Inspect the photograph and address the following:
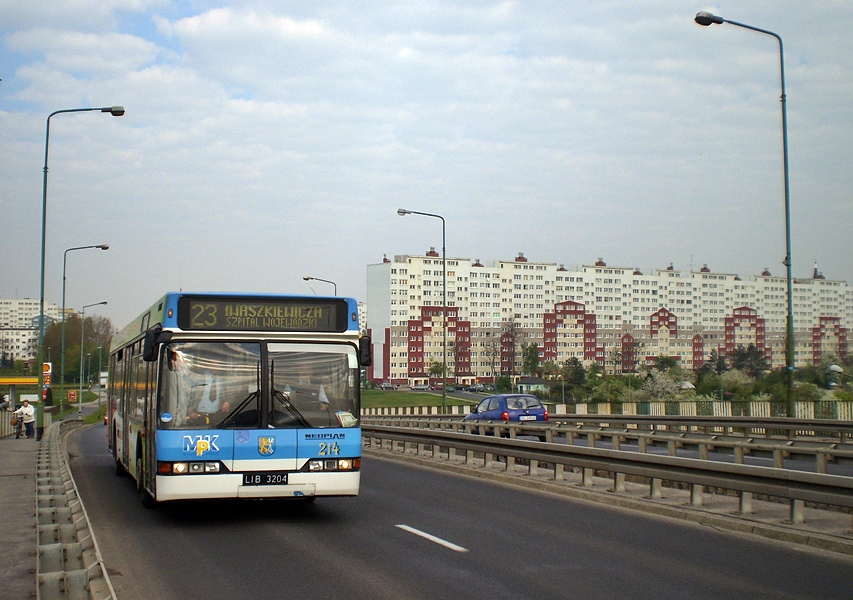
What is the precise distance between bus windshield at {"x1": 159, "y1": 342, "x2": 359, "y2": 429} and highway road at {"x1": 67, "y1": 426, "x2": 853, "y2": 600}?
1.34m

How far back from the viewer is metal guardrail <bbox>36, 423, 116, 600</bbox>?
6.70 m

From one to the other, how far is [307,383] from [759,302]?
111m

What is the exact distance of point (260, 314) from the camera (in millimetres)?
11531

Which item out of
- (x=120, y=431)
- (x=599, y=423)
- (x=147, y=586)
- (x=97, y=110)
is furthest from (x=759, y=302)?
(x=147, y=586)

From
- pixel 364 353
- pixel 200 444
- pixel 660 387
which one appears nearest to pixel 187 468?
pixel 200 444

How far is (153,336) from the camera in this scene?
11.0 meters

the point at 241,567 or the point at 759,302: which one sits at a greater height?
the point at 759,302

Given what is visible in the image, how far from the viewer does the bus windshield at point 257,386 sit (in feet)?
35.8

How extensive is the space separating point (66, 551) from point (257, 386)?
3478 mm

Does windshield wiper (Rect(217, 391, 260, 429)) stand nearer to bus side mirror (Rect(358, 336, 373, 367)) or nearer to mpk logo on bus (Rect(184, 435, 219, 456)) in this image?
mpk logo on bus (Rect(184, 435, 219, 456))

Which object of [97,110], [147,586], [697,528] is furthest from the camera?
[97,110]

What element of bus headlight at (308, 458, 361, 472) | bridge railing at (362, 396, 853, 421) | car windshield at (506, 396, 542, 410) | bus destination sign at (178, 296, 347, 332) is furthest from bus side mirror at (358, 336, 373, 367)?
bridge railing at (362, 396, 853, 421)

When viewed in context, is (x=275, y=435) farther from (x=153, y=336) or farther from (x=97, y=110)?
(x=97, y=110)

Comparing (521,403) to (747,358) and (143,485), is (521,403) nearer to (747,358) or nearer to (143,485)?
(143,485)
